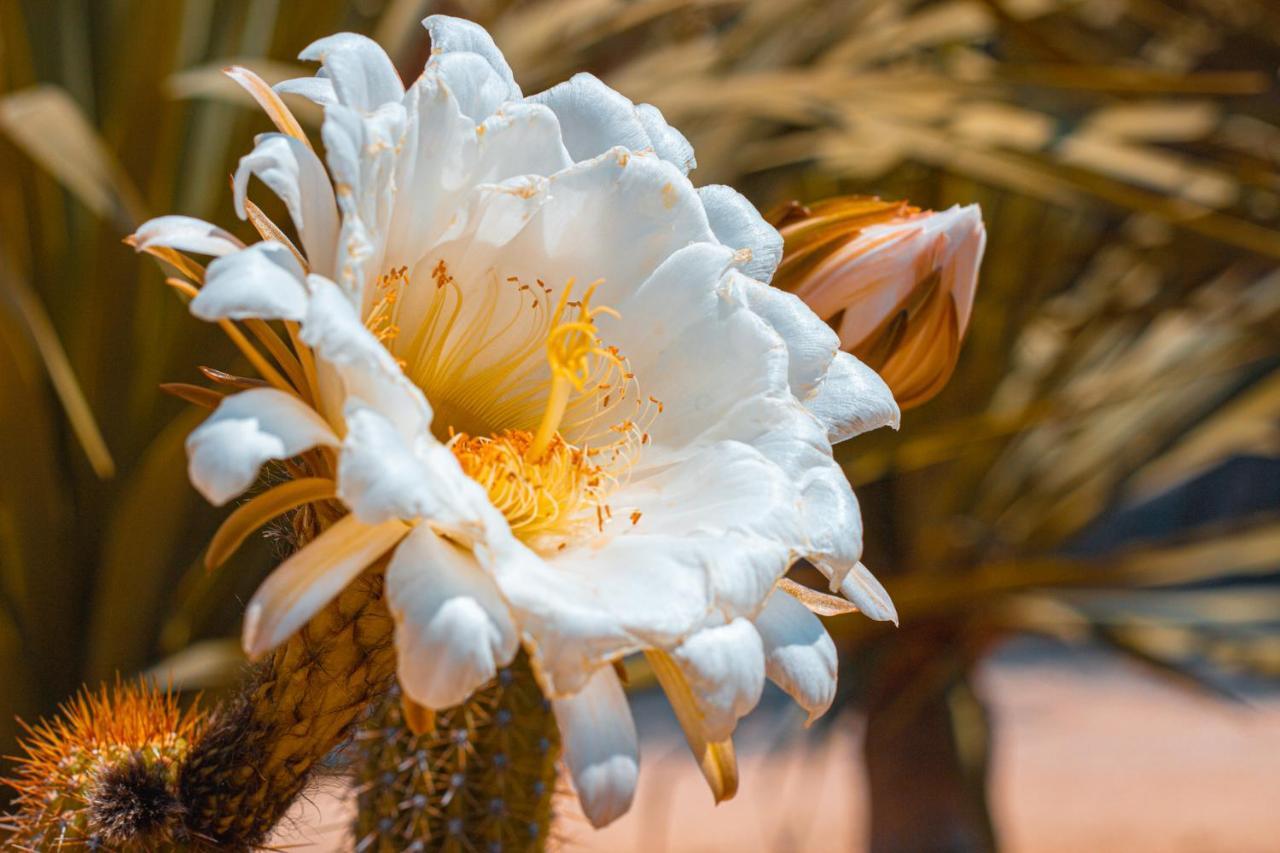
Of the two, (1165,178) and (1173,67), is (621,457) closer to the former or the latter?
(1165,178)

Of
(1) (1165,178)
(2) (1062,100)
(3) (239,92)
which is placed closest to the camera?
(3) (239,92)

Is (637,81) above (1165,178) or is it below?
above

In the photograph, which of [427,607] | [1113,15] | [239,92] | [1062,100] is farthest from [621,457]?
[1113,15]

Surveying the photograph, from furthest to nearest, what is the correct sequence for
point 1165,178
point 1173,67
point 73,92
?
point 1173,67 < point 1165,178 < point 73,92

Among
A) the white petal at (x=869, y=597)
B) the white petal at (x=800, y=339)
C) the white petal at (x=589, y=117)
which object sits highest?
the white petal at (x=589, y=117)

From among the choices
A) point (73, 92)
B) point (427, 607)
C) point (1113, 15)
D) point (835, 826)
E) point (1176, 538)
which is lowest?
point (835, 826)

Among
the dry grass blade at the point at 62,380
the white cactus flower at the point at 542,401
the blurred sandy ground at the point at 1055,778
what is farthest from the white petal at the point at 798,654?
the blurred sandy ground at the point at 1055,778

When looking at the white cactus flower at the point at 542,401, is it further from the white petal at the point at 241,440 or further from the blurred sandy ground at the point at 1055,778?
the blurred sandy ground at the point at 1055,778
